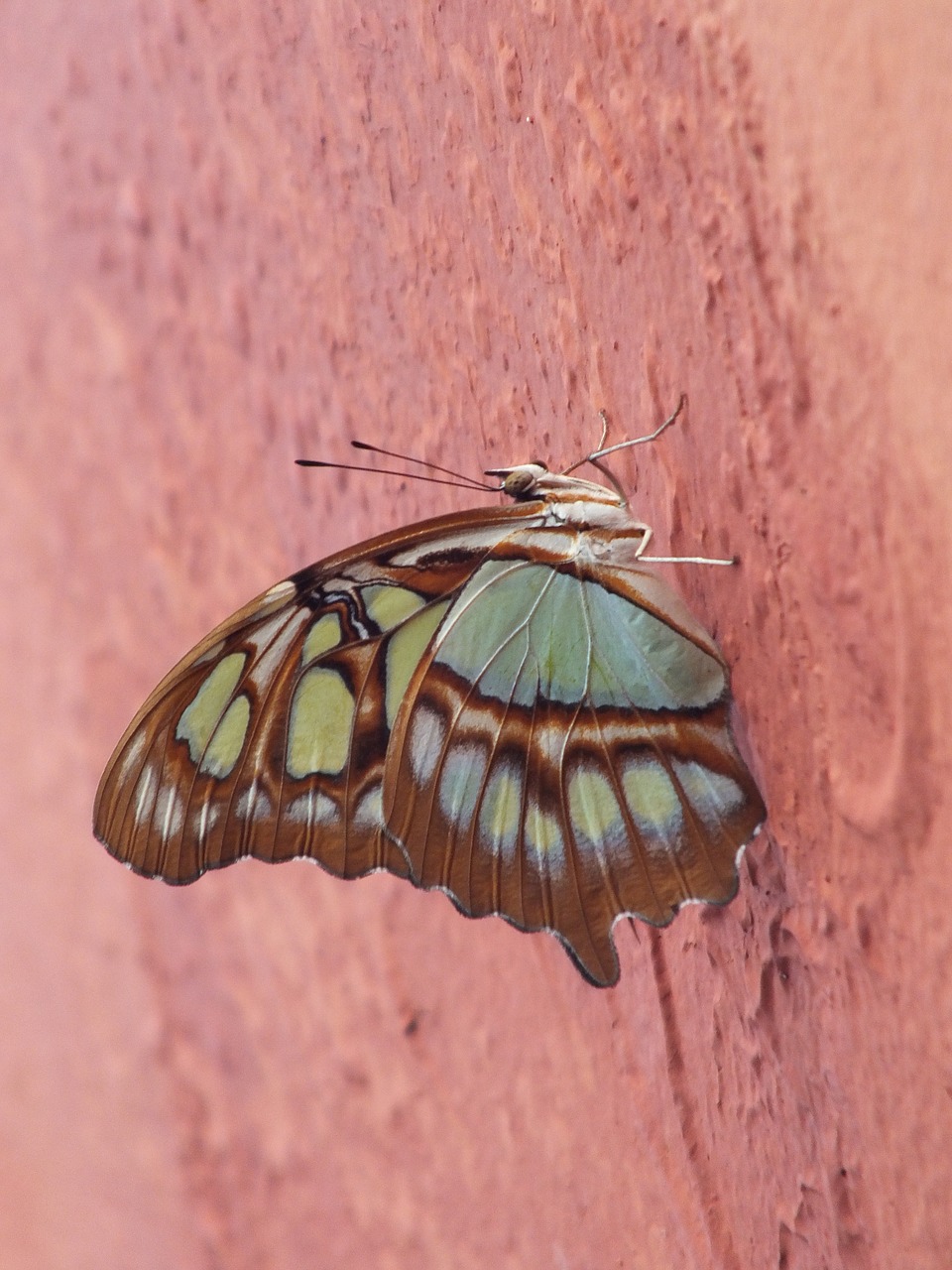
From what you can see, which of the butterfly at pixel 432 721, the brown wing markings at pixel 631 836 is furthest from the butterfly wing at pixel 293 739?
the brown wing markings at pixel 631 836

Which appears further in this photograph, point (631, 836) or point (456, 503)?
point (456, 503)

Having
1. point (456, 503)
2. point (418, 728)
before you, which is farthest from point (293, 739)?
point (456, 503)

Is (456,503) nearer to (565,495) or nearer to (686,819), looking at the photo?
(565,495)

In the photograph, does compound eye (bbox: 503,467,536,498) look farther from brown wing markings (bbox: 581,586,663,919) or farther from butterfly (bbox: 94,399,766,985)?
brown wing markings (bbox: 581,586,663,919)

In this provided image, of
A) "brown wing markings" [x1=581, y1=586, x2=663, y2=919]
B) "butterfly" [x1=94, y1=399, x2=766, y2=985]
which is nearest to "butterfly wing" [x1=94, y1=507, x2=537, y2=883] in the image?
"butterfly" [x1=94, y1=399, x2=766, y2=985]

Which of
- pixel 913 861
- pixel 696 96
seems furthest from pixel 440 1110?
pixel 696 96

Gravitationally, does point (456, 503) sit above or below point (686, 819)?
above
